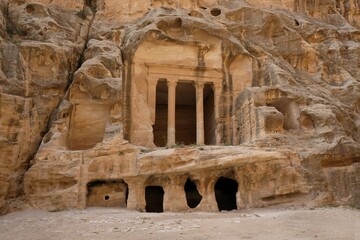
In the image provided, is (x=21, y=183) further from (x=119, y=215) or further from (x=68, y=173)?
(x=119, y=215)

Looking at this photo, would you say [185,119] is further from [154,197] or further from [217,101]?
[154,197]

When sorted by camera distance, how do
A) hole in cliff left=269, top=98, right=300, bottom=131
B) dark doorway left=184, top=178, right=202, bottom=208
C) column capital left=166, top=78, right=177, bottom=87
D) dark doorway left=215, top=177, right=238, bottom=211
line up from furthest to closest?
column capital left=166, top=78, right=177, bottom=87
dark doorway left=215, top=177, right=238, bottom=211
dark doorway left=184, top=178, right=202, bottom=208
hole in cliff left=269, top=98, right=300, bottom=131

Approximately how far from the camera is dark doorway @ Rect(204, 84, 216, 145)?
22656 millimetres

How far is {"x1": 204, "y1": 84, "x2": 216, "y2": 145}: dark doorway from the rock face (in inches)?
5.3

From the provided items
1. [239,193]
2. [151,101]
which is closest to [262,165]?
[239,193]

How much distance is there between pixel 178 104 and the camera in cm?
2717

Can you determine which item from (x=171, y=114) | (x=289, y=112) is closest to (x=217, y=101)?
(x=171, y=114)

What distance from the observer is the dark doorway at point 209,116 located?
22.7 m

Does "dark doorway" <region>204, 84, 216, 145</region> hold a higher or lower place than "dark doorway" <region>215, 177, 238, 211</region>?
higher

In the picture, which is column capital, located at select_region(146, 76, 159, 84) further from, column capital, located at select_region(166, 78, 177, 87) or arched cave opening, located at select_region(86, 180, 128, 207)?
arched cave opening, located at select_region(86, 180, 128, 207)

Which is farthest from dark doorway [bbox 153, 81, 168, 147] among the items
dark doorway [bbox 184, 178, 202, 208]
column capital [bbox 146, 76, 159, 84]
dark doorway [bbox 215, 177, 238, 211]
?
Result: dark doorway [bbox 215, 177, 238, 211]

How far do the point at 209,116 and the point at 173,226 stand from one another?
13.0 meters

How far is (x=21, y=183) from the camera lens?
1619cm

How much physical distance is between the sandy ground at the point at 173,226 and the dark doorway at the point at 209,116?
8.35m
